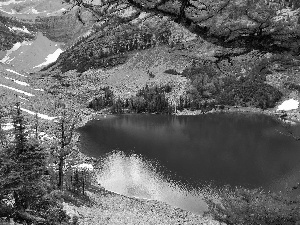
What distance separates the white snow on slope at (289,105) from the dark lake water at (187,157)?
31437mm

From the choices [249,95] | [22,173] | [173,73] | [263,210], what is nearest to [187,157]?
[22,173]

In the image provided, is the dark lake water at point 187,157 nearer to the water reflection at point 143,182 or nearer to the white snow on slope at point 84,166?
the water reflection at point 143,182

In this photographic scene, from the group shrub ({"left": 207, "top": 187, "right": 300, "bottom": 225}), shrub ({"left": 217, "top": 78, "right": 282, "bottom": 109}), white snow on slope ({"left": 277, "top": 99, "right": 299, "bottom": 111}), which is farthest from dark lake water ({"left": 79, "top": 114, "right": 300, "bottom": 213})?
shrub ({"left": 207, "top": 187, "right": 300, "bottom": 225})

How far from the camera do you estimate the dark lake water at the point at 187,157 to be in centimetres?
5775

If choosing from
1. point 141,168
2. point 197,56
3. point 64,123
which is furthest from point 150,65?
point 197,56

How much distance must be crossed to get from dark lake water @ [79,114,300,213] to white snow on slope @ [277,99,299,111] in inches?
1238

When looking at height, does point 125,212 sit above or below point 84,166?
below

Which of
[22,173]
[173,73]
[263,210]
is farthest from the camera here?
[173,73]

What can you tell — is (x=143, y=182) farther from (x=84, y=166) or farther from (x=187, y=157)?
(x=187, y=157)

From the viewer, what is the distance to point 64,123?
48500 mm

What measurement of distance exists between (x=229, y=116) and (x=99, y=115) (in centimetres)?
4245

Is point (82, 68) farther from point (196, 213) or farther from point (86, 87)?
point (196, 213)

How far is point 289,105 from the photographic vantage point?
141000 millimetres

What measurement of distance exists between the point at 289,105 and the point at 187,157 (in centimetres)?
8368
